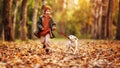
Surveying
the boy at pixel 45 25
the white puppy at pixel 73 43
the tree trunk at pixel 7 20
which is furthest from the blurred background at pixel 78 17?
the boy at pixel 45 25

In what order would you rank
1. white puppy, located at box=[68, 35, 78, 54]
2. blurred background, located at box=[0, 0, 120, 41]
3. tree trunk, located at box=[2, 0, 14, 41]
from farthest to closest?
blurred background, located at box=[0, 0, 120, 41]
tree trunk, located at box=[2, 0, 14, 41]
white puppy, located at box=[68, 35, 78, 54]

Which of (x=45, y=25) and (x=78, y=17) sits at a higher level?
(x=45, y=25)

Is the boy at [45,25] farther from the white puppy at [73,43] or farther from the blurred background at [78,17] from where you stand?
the blurred background at [78,17]

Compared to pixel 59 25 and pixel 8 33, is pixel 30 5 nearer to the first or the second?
pixel 8 33

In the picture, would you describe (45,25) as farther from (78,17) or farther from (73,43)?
(78,17)

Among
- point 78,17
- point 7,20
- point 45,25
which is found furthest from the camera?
point 78,17

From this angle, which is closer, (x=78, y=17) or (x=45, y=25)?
(x=45, y=25)

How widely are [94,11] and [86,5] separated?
13899 millimetres

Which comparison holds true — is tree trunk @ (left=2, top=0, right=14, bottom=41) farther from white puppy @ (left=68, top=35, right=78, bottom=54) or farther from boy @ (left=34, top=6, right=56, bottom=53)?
white puppy @ (left=68, top=35, right=78, bottom=54)

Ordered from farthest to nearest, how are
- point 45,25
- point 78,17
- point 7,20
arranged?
point 78,17, point 7,20, point 45,25

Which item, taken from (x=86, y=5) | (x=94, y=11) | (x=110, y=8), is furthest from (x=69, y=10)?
(x=110, y=8)

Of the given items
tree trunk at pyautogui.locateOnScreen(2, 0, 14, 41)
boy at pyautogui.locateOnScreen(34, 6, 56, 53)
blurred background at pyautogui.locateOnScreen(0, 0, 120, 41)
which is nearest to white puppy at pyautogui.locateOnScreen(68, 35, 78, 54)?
boy at pyautogui.locateOnScreen(34, 6, 56, 53)

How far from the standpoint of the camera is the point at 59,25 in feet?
330

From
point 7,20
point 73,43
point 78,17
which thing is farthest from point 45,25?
point 78,17
